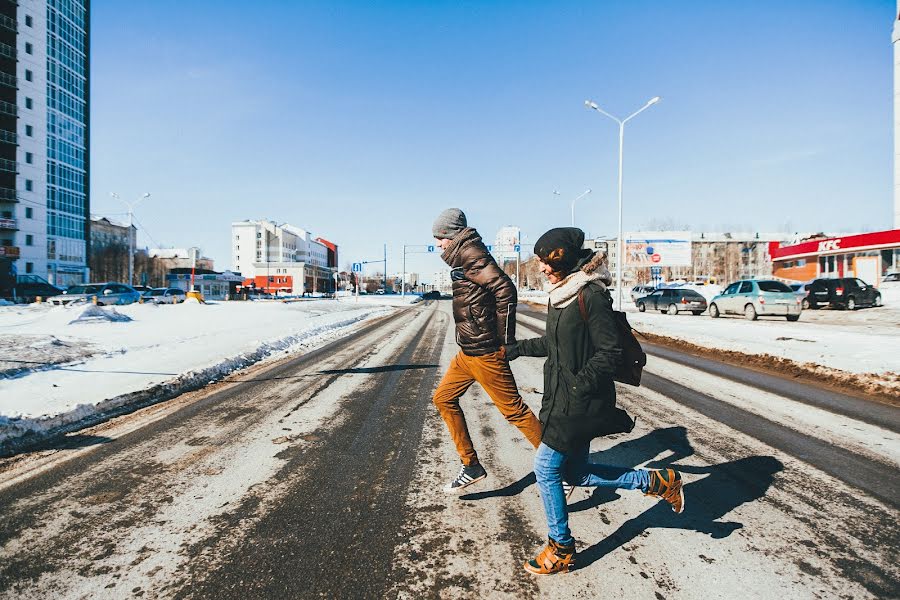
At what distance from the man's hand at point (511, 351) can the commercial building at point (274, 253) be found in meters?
110

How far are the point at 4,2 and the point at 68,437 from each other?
218 feet

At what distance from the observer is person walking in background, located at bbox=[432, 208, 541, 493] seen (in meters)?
3.32

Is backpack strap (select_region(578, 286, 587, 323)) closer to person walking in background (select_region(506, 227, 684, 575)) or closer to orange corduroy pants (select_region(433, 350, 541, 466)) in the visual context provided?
person walking in background (select_region(506, 227, 684, 575))

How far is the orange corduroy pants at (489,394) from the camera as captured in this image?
335 cm

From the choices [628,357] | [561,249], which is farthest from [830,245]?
[561,249]

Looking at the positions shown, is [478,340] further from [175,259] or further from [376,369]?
[175,259]

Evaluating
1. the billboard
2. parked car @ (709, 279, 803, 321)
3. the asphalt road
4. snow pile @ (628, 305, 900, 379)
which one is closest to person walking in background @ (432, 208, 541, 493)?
the asphalt road

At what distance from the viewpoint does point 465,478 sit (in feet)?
11.4

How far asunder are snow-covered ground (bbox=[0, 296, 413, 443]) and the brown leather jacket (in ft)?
15.0

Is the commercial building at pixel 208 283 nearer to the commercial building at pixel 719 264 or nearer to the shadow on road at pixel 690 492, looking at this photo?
the commercial building at pixel 719 264

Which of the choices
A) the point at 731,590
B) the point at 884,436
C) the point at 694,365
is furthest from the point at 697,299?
the point at 731,590

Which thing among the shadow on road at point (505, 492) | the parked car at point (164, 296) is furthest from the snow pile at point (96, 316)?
the parked car at point (164, 296)

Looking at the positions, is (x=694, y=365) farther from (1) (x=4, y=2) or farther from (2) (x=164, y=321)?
(1) (x=4, y=2)

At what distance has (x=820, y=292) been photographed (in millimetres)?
26359
